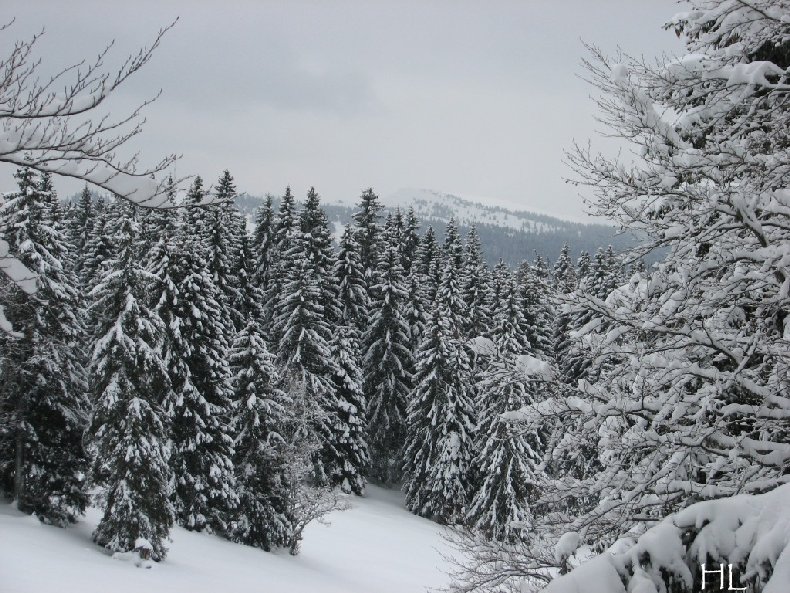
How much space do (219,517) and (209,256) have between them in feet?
48.1

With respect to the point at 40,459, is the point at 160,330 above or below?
above

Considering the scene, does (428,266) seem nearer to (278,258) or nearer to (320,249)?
(320,249)

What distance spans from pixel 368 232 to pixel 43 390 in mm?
27920

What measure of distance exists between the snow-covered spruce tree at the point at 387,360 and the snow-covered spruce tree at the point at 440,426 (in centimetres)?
334

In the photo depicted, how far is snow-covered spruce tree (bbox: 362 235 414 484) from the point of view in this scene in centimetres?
4103

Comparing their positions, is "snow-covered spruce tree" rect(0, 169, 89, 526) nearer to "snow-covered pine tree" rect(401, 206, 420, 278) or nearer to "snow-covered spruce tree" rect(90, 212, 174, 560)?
"snow-covered spruce tree" rect(90, 212, 174, 560)

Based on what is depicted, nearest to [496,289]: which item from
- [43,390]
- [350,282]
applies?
[350,282]

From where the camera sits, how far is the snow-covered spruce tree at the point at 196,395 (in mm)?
24734

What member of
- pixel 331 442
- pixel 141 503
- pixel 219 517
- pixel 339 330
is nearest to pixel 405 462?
pixel 331 442

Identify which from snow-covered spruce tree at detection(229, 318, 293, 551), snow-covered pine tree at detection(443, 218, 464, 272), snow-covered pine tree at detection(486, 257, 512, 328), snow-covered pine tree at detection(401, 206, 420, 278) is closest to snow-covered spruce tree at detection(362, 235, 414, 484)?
snow-covered pine tree at detection(486, 257, 512, 328)

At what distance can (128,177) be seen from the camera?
18.6 feet

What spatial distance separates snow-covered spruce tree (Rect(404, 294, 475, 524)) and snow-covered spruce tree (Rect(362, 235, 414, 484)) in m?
3.34

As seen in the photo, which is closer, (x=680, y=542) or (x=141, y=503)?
(x=680, y=542)

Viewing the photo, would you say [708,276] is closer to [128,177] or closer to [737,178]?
[737,178]
